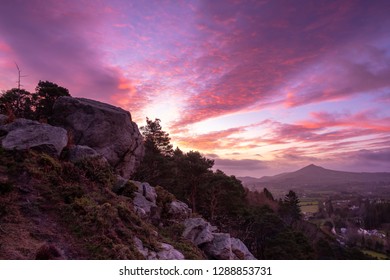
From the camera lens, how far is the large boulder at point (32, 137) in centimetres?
1173

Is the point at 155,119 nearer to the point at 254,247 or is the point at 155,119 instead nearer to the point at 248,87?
the point at 254,247

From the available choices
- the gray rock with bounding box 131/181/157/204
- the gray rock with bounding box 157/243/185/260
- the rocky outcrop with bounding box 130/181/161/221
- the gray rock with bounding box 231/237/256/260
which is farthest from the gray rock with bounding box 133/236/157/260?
the gray rock with bounding box 231/237/256/260

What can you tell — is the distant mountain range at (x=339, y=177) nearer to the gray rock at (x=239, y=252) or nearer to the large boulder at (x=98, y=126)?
the gray rock at (x=239, y=252)

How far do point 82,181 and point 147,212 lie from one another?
3.51m

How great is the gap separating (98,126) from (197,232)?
30.8 feet

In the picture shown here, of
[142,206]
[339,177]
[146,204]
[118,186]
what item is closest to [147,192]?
[146,204]

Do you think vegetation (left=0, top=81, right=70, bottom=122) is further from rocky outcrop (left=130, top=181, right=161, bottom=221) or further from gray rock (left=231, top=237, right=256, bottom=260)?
gray rock (left=231, top=237, right=256, bottom=260)

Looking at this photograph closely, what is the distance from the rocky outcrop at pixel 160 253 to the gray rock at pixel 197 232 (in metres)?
2.82

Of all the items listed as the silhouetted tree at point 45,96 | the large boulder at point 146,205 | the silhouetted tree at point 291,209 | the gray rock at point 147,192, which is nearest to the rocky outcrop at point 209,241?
the large boulder at point 146,205

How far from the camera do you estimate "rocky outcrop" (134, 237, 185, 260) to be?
859 cm

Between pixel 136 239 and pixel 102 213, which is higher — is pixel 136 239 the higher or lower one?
the lower one

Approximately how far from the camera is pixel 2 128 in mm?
13047
